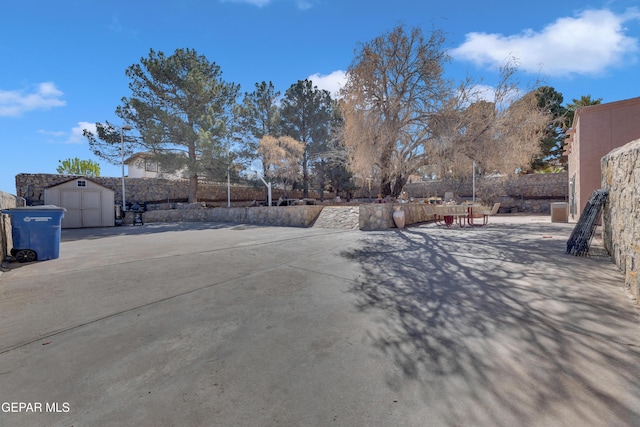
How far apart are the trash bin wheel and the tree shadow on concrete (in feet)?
22.9

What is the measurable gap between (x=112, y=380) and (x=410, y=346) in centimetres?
227

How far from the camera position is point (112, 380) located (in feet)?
6.30

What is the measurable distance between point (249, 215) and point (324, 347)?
47.6 feet

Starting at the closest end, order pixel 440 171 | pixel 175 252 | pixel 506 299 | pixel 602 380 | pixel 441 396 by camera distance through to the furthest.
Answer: pixel 441 396 < pixel 602 380 < pixel 506 299 < pixel 175 252 < pixel 440 171

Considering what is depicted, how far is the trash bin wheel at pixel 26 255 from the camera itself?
5.78 m

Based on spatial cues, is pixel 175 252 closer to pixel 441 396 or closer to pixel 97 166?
pixel 441 396

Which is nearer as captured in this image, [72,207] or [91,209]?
[72,207]

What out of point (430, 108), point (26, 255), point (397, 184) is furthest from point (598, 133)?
point (26, 255)

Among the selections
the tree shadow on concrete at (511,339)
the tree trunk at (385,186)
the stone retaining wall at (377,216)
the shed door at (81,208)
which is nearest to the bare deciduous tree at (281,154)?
the tree trunk at (385,186)

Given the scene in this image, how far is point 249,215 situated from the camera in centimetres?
1620

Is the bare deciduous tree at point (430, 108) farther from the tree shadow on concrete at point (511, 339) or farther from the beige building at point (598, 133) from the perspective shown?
the tree shadow on concrete at point (511, 339)

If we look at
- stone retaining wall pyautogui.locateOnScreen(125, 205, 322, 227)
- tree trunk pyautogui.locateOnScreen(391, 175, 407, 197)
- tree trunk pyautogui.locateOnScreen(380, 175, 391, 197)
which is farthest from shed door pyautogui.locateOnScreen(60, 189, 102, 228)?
tree trunk pyautogui.locateOnScreen(391, 175, 407, 197)

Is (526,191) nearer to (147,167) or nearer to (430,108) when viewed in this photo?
(430,108)

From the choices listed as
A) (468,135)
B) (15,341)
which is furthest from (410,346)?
(468,135)
